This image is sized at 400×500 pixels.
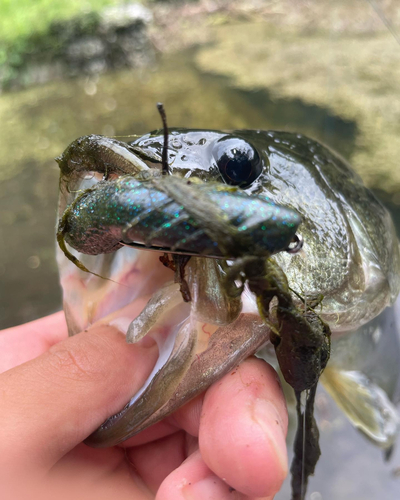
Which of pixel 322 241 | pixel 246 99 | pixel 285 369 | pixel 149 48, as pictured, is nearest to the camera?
pixel 285 369

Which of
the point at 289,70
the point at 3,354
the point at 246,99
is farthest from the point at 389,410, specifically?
the point at 289,70

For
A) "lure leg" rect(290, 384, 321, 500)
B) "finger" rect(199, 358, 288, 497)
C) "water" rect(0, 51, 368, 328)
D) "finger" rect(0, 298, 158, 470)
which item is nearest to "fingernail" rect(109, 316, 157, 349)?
"finger" rect(0, 298, 158, 470)

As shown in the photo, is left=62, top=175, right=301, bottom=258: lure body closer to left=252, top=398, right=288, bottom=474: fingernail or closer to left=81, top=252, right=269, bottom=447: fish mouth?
left=81, top=252, right=269, bottom=447: fish mouth

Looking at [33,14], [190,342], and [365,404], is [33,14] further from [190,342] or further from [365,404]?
[190,342]

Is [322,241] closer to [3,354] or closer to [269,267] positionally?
[269,267]

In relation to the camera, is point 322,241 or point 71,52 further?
point 71,52

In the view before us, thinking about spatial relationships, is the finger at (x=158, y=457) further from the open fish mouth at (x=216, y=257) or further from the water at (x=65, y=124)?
the water at (x=65, y=124)

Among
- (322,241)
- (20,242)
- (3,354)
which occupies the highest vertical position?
(322,241)

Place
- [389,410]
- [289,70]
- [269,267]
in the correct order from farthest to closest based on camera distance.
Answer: [289,70], [389,410], [269,267]
